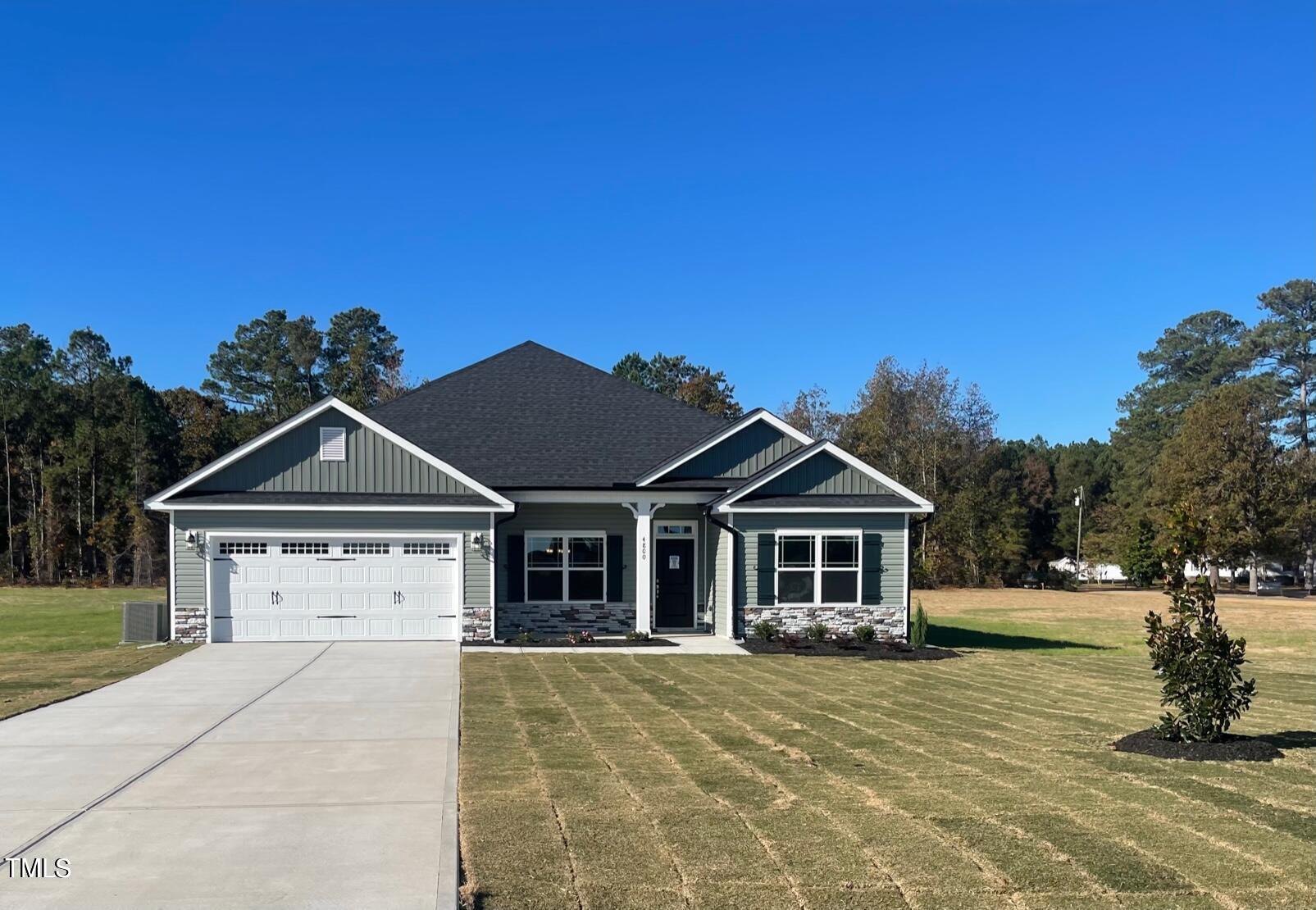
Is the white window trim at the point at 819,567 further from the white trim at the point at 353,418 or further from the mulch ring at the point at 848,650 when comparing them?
the white trim at the point at 353,418

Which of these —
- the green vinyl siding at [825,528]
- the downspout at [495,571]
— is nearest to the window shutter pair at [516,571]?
the downspout at [495,571]

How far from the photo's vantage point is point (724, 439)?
20.9 m

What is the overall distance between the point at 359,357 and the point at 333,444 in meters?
43.7

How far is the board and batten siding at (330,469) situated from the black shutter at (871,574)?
8.04m

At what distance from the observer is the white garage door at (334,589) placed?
712 inches

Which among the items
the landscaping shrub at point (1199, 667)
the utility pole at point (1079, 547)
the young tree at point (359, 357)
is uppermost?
the young tree at point (359, 357)

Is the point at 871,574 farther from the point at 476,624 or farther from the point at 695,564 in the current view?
the point at 476,624

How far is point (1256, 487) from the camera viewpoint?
1865 inches

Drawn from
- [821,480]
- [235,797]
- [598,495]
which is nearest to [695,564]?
[598,495]

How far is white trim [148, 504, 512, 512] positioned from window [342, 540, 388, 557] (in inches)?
29.2

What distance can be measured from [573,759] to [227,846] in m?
2.96

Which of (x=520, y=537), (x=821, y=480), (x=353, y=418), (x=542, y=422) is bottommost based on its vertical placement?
(x=520, y=537)

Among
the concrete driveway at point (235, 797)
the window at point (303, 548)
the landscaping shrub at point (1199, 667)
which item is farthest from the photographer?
the window at point (303, 548)

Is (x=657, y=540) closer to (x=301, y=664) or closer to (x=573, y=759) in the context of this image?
(x=301, y=664)
